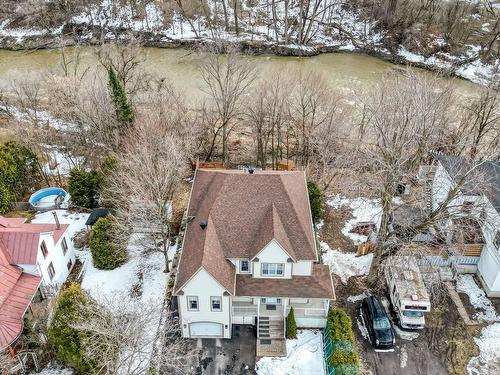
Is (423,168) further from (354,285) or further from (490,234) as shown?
(354,285)

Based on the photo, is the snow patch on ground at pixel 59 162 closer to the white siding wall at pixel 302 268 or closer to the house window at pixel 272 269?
the house window at pixel 272 269

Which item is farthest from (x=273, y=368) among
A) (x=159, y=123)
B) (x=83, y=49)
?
(x=83, y=49)

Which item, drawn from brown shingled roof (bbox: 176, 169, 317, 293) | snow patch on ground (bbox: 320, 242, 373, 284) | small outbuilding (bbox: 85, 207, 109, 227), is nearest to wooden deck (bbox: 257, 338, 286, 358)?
brown shingled roof (bbox: 176, 169, 317, 293)

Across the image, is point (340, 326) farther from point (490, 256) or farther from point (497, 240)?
point (497, 240)

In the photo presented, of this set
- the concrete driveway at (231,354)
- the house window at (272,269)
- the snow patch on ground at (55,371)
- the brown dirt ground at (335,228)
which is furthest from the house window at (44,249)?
the brown dirt ground at (335,228)

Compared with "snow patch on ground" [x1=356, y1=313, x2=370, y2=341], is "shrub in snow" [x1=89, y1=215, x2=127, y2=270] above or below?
above

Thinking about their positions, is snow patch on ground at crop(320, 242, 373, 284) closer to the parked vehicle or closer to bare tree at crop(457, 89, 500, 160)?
the parked vehicle
